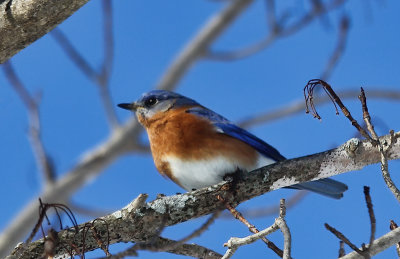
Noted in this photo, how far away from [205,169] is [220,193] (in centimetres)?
87

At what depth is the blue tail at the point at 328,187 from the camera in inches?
164

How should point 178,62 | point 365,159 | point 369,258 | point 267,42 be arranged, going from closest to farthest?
point 369,258 < point 365,159 < point 267,42 < point 178,62

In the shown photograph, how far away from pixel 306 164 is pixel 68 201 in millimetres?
5702

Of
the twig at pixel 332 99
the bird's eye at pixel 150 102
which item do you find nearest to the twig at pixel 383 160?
the twig at pixel 332 99

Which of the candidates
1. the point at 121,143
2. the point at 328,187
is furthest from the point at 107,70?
the point at 328,187

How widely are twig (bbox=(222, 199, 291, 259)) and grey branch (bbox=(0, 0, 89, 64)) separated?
168 cm

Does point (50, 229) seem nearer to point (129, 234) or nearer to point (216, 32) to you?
point (129, 234)

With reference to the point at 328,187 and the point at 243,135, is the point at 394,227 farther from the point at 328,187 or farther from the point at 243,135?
the point at 243,135

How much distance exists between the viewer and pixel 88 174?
8180 millimetres

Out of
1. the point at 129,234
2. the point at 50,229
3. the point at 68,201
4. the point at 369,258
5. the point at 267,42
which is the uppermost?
the point at 267,42

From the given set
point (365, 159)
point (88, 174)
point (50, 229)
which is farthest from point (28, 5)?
point (88, 174)

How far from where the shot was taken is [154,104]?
490cm

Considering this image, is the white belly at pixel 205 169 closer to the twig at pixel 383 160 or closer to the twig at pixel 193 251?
the twig at pixel 193 251

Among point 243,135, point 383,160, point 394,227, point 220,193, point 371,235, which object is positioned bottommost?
point 371,235
